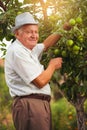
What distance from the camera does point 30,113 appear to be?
15.6ft

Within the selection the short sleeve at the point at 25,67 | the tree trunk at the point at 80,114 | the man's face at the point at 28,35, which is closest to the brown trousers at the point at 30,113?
the short sleeve at the point at 25,67

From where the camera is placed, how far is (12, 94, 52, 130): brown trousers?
4746mm

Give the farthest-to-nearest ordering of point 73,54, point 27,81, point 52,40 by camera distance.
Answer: point 52,40 < point 73,54 < point 27,81

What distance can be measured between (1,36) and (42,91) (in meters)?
1.53

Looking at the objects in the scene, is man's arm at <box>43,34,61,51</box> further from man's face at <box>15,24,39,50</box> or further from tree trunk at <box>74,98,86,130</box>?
tree trunk at <box>74,98,86,130</box>

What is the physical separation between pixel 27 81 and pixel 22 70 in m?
0.12

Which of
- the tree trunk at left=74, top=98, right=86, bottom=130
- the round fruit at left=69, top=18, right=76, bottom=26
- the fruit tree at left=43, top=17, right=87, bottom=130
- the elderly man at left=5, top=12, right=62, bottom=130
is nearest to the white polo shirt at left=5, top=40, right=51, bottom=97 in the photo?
the elderly man at left=5, top=12, right=62, bottom=130

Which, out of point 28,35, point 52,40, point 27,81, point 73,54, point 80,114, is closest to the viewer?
point 27,81

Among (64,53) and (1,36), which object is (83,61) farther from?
(1,36)

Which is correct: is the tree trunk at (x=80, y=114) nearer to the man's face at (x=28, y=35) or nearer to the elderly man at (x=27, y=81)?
the elderly man at (x=27, y=81)

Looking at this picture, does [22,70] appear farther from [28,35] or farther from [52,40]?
[52,40]

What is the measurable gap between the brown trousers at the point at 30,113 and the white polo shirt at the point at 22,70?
95mm

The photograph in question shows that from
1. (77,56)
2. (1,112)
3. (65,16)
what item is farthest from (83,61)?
(1,112)

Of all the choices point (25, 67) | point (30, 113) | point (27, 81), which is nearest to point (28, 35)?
point (25, 67)
